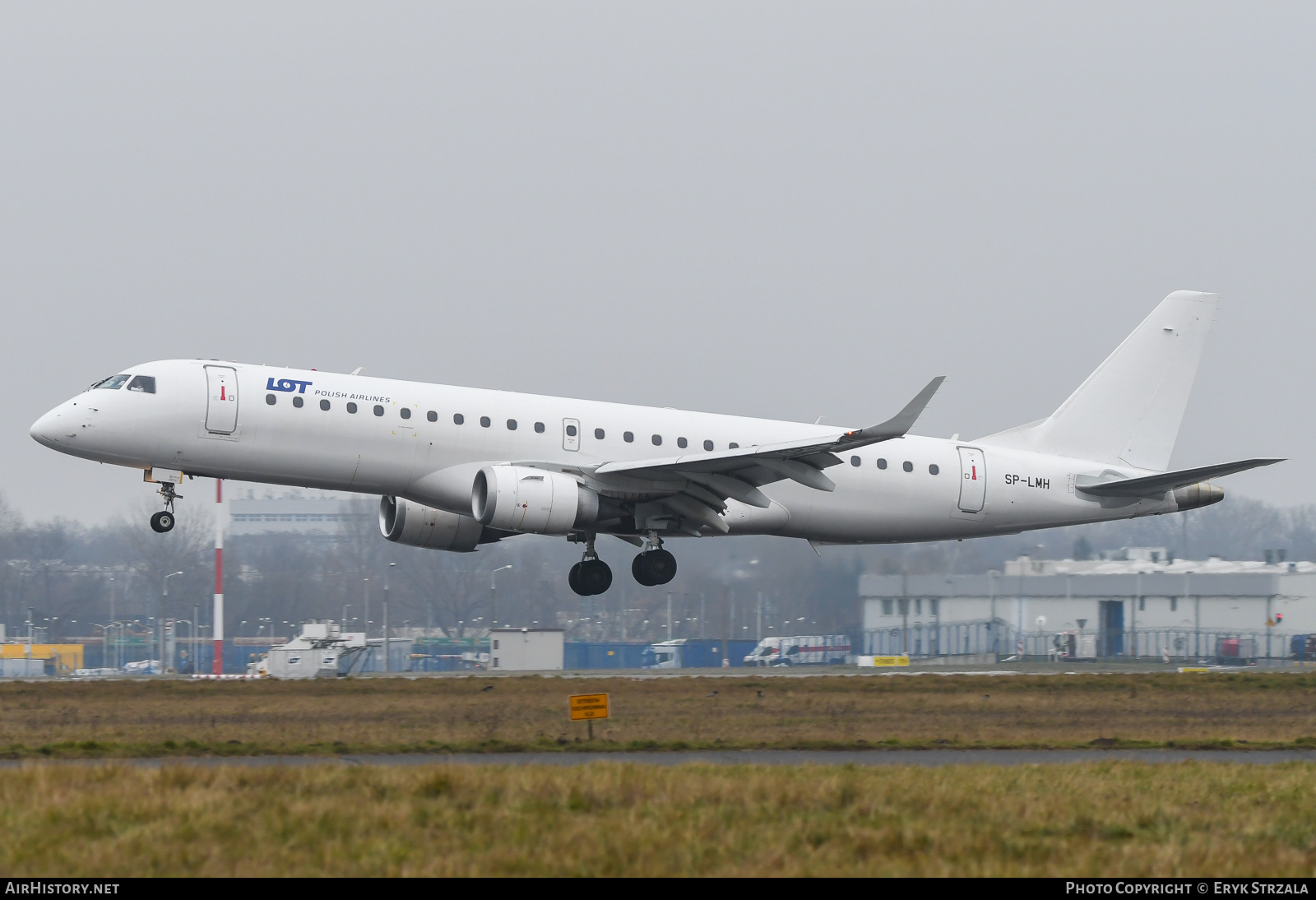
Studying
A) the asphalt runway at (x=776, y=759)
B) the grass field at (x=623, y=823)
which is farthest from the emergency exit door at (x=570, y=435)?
the grass field at (x=623, y=823)

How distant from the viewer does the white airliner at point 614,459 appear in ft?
99.9

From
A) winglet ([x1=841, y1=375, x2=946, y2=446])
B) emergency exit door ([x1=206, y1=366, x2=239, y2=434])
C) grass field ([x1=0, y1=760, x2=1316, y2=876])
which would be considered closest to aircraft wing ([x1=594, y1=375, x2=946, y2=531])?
winglet ([x1=841, y1=375, x2=946, y2=446])

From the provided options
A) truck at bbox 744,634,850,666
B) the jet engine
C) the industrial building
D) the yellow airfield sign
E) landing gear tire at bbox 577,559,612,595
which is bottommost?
truck at bbox 744,634,850,666

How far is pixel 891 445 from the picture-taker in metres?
35.5

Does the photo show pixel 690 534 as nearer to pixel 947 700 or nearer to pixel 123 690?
pixel 947 700

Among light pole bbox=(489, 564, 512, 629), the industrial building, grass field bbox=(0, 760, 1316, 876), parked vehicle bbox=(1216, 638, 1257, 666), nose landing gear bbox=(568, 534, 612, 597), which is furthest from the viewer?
light pole bbox=(489, 564, 512, 629)

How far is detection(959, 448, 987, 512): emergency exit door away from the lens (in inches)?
1421

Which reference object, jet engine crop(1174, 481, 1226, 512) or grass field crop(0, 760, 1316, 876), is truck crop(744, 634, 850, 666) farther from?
grass field crop(0, 760, 1316, 876)

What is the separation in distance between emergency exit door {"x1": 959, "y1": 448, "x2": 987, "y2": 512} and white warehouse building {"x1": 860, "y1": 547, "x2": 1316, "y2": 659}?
122 ft

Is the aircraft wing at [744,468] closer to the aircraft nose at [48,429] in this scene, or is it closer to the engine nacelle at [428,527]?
the engine nacelle at [428,527]

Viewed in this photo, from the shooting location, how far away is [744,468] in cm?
3216

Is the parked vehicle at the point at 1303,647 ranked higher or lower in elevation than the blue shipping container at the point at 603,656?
higher

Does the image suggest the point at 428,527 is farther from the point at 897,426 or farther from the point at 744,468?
the point at 897,426

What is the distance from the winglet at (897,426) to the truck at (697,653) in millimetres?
55167
